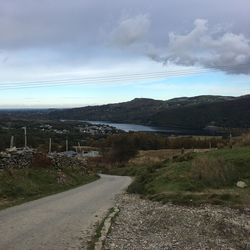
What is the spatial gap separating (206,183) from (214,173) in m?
0.81

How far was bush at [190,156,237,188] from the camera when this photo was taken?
1075 inches

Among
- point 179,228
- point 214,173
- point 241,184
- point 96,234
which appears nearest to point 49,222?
point 96,234

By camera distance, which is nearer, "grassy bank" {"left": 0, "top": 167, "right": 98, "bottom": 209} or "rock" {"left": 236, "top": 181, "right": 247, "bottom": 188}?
"grassy bank" {"left": 0, "top": 167, "right": 98, "bottom": 209}

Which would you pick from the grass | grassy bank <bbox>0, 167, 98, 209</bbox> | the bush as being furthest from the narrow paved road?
the bush

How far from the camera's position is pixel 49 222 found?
1761 cm

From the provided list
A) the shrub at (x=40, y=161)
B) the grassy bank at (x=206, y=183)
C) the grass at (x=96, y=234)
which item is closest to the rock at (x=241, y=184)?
the grassy bank at (x=206, y=183)

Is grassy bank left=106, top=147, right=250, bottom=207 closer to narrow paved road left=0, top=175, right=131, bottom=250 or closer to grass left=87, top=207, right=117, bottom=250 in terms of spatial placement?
narrow paved road left=0, top=175, right=131, bottom=250

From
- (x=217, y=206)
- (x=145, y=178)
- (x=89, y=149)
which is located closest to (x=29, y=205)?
(x=217, y=206)

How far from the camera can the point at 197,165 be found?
97.3ft

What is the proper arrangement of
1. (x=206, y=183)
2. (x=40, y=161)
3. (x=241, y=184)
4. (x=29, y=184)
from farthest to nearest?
(x=40, y=161)
(x=29, y=184)
(x=206, y=183)
(x=241, y=184)

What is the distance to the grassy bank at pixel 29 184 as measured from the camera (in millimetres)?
25438

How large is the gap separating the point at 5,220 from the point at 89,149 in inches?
4817

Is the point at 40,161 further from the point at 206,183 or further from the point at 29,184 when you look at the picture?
the point at 206,183

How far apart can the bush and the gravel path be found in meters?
5.64
